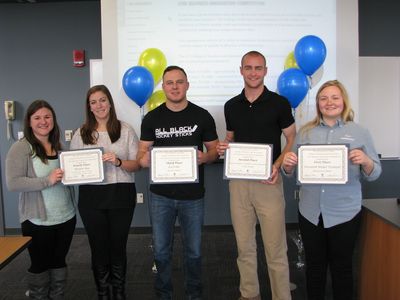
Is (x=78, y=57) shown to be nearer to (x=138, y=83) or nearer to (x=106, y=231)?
(x=138, y=83)

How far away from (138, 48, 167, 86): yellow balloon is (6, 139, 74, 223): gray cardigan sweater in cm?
171

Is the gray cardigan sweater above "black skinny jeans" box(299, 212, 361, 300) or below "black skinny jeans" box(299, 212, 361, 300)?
above

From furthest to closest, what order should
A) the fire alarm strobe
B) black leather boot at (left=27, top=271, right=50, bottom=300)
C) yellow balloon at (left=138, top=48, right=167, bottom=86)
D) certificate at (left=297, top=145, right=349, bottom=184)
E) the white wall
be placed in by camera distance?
the white wall
the fire alarm strobe
yellow balloon at (left=138, top=48, right=167, bottom=86)
black leather boot at (left=27, top=271, right=50, bottom=300)
certificate at (left=297, top=145, right=349, bottom=184)

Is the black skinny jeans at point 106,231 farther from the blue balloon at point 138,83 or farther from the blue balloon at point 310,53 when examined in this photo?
the blue balloon at point 310,53

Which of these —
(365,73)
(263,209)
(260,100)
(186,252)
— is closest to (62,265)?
(186,252)

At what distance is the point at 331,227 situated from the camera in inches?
77.0

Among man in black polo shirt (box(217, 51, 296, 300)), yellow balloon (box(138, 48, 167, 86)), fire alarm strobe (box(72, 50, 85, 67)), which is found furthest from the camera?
fire alarm strobe (box(72, 50, 85, 67))

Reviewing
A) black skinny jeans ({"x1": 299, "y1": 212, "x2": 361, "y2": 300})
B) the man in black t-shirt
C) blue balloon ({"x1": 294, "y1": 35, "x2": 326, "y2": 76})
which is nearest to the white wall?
blue balloon ({"x1": 294, "y1": 35, "x2": 326, "y2": 76})

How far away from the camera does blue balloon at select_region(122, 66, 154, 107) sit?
3.29 meters

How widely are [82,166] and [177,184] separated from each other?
23.7 inches

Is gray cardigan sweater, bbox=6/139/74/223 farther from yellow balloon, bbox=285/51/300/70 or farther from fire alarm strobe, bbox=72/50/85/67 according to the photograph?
yellow balloon, bbox=285/51/300/70

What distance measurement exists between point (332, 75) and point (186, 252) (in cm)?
250

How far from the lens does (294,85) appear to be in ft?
10.9

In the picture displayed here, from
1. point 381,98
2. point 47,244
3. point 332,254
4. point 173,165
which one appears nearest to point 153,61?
point 173,165
